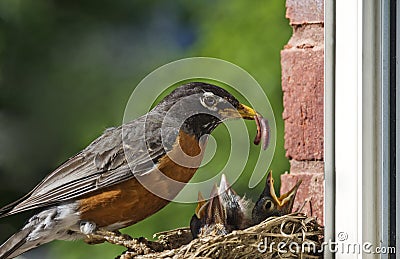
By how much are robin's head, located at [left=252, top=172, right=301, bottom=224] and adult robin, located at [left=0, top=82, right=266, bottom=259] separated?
0.15 m

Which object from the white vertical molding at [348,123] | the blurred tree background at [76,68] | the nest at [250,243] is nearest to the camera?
the blurred tree background at [76,68]

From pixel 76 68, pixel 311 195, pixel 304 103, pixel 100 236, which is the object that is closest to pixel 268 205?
pixel 311 195

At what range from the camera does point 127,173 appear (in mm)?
1413

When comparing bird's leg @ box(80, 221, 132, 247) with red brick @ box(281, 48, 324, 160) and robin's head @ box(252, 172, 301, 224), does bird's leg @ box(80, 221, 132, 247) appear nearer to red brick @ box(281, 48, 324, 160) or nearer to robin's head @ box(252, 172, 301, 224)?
robin's head @ box(252, 172, 301, 224)

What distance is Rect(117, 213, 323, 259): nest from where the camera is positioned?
1430 mm

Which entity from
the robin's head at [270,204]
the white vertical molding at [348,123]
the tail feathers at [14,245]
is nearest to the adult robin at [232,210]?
the robin's head at [270,204]

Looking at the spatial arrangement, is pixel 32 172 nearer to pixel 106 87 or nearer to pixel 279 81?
pixel 106 87

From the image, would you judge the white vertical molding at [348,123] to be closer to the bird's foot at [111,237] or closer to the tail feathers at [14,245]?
the bird's foot at [111,237]

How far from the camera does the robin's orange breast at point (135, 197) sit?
140 cm

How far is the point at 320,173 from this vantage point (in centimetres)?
159

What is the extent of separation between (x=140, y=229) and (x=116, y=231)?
4cm

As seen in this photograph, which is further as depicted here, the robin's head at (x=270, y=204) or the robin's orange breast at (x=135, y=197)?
the robin's head at (x=270, y=204)

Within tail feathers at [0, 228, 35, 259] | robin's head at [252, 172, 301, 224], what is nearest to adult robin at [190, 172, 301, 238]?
robin's head at [252, 172, 301, 224]

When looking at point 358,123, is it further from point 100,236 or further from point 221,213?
point 100,236
